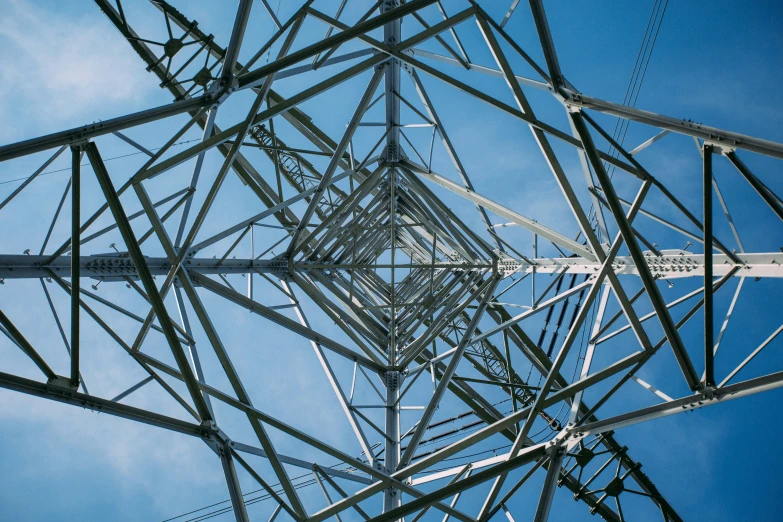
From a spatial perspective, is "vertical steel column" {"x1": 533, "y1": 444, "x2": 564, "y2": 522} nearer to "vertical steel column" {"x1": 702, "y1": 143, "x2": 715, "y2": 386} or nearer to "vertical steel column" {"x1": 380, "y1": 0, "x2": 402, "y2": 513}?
"vertical steel column" {"x1": 702, "y1": 143, "x2": 715, "y2": 386}

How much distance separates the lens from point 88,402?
5.66 meters

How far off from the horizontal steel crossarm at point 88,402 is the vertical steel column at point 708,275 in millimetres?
6168

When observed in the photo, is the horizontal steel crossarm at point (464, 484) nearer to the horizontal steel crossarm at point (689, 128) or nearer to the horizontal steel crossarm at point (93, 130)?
the horizontal steel crossarm at point (689, 128)

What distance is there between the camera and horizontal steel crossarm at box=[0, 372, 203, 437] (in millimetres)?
5148

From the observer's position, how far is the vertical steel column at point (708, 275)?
5715 millimetres

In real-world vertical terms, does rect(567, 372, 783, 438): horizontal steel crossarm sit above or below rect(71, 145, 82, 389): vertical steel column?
Answer: below

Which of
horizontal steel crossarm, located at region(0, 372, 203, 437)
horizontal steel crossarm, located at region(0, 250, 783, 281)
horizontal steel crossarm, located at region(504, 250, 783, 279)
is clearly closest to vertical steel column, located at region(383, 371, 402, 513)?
horizontal steel crossarm, located at region(0, 372, 203, 437)

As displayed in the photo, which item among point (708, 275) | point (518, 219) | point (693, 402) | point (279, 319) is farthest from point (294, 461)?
point (708, 275)

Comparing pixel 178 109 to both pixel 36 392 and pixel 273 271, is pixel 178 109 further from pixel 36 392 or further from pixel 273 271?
pixel 273 271

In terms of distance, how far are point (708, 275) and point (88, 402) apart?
7070 millimetres

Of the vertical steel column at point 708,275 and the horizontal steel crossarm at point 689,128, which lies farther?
the vertical steel column at point 708,275

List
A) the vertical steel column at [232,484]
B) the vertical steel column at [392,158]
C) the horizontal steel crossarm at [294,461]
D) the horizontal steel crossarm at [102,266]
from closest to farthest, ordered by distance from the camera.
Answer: the vertical steel column at [232,484] < the horizontal steel crossarm at [102,266] < the horizontal steel crossarm at [294,461] < the vertical steel column at [392,158]

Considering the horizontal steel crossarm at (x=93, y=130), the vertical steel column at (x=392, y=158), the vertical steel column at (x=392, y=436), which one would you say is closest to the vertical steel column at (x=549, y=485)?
the vertical steel column at (x=392, y=436)

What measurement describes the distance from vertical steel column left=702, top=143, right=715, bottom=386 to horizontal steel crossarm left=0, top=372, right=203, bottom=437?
6168mm
